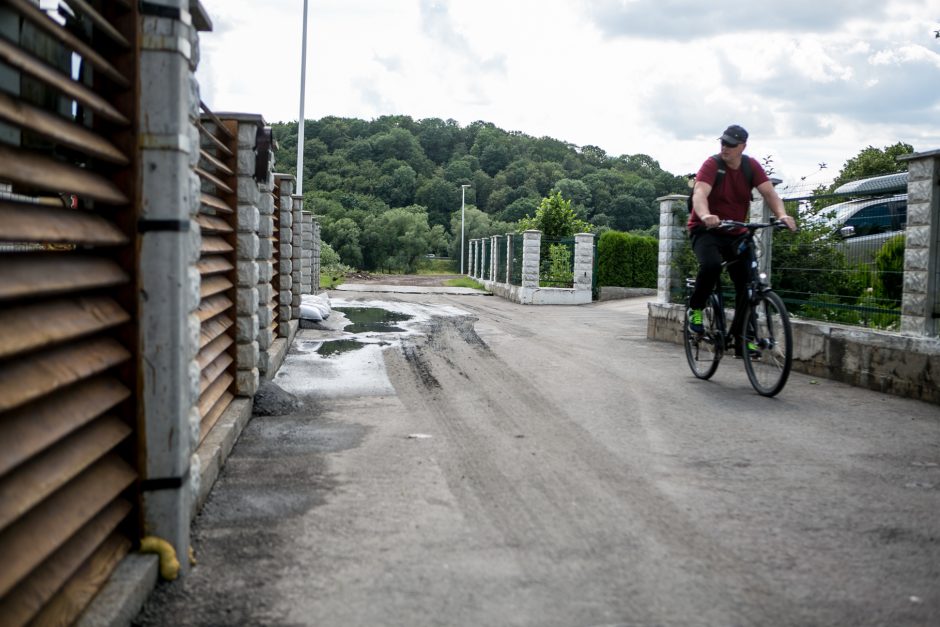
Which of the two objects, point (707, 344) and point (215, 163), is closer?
point (215, 163)

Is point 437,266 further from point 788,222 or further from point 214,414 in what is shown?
point 214,414

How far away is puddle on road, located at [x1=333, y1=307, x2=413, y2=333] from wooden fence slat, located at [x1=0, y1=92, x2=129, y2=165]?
34.3 feet

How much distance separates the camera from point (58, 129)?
2.40m

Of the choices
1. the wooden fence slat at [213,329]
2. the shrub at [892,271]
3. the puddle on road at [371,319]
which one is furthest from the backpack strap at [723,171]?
the puddle on road at [371,319]

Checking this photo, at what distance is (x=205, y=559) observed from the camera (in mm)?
3459

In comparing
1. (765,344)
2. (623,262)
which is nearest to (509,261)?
(623,262)

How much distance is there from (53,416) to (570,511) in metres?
2.38

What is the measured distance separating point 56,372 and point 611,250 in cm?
2684

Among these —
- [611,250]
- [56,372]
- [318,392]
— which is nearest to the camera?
[56,372]

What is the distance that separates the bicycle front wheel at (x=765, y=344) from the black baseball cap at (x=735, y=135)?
1.38m

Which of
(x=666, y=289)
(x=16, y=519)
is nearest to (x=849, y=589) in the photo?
(x=16, y=519)

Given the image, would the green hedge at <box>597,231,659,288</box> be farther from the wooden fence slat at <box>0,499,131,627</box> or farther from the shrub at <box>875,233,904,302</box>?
the wooden fence slat at <box>0,499,131,627</box>

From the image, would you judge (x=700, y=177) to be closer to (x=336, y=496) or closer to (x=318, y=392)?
(x=318, y=392)

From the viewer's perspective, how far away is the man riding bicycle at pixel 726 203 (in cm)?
784
